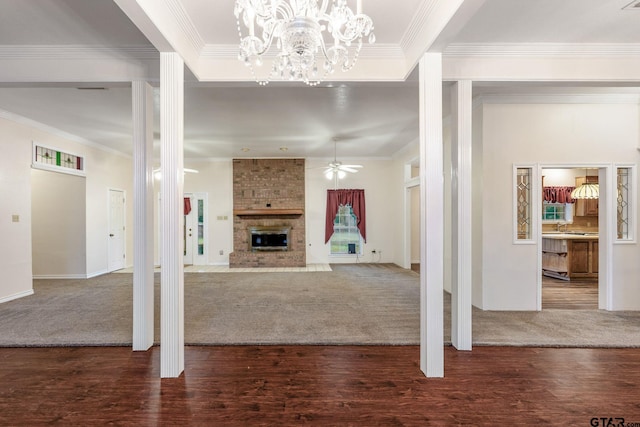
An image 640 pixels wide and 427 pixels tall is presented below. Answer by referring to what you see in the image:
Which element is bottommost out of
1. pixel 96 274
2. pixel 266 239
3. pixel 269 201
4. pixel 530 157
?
pixel 96 274

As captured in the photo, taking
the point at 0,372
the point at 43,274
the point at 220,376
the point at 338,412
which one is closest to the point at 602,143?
the point at 338,412

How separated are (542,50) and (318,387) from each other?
11.3 ft

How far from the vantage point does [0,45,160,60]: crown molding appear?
281cm

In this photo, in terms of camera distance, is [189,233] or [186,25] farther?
[189,233]

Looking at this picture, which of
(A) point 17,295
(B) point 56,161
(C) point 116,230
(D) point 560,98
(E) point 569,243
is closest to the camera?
(D) point 560,98

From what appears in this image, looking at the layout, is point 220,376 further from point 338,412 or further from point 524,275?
point 524,275

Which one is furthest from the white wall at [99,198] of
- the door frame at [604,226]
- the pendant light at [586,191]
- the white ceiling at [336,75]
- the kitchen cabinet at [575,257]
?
the pendant light at [586,191]

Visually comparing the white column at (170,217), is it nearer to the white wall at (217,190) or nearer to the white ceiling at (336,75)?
the white ceiling at (336,75)

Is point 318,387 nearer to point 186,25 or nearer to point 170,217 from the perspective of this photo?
point 170,217

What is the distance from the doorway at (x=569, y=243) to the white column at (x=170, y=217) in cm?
438

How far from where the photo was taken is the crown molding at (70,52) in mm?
2810

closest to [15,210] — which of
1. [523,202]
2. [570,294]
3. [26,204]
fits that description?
[26,204]

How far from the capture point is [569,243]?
5938 mm

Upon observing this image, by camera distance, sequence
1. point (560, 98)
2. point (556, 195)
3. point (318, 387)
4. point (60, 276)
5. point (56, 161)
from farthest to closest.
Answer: point (556, 195)
point (60, 276)
point (56, 161)
point (560, 98)
point (318, 387)
